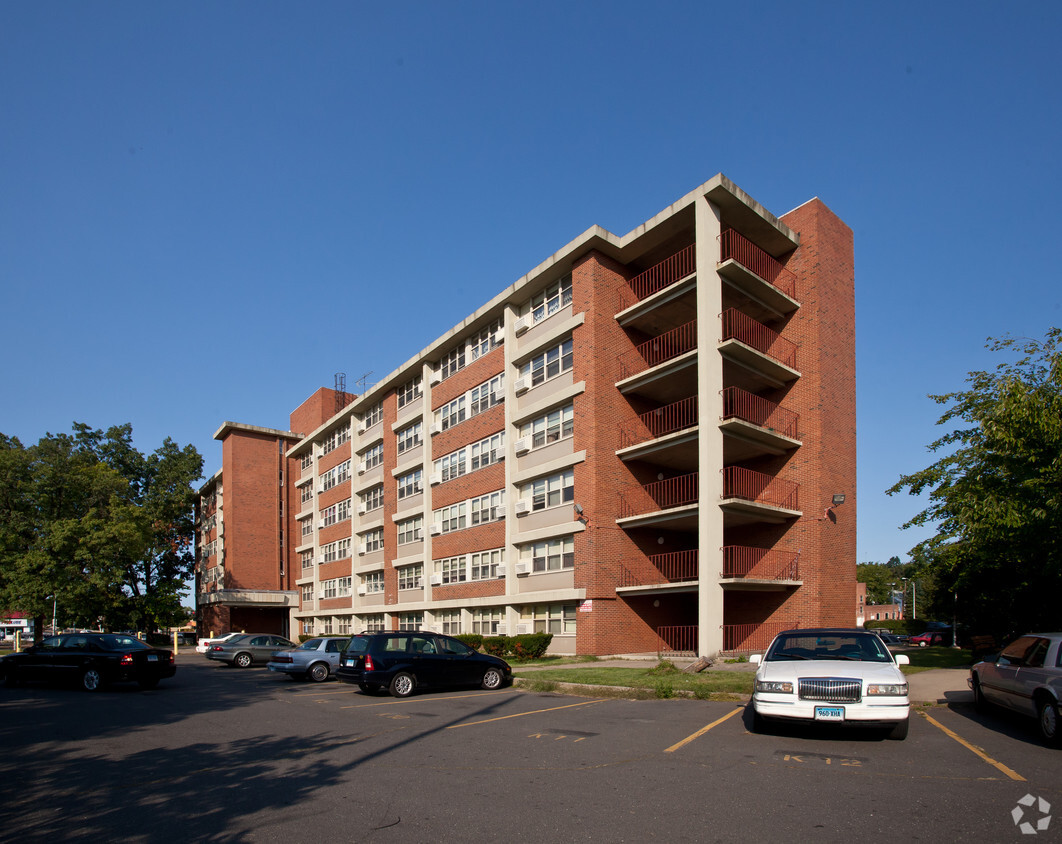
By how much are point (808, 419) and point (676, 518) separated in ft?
19.8

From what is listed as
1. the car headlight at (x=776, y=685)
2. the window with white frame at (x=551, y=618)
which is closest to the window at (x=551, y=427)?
the window with white frame at (x=551, y=618)

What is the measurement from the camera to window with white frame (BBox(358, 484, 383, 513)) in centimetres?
4709

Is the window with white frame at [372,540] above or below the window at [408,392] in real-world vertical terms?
below

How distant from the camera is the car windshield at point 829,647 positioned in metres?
11.2

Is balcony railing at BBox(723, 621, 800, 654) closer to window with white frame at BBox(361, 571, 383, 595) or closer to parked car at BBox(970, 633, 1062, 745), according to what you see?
parked car at BBox(970, 633, 1062, 745)

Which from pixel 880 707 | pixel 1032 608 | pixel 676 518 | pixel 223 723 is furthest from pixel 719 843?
pixel 1032 608

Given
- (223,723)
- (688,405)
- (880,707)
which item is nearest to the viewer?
(880,707)

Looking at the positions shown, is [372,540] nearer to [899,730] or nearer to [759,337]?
[759,337]

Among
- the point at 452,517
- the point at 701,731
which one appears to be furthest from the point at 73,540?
the point at 701,731

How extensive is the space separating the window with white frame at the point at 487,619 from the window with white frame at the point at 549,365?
32.6 ft

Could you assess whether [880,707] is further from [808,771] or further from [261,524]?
[261,524]

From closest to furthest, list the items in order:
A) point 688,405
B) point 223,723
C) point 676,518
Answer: point 223,723 → point 676,518 → point 688,405

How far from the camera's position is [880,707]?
388 inches

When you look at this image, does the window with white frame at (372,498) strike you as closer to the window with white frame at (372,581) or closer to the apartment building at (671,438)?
the window with white frame at (372,581)
